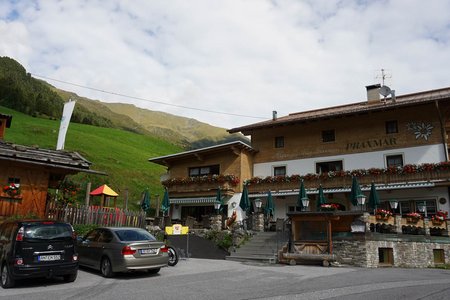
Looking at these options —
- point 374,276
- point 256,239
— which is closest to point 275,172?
point 256,239

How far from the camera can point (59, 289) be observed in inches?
378

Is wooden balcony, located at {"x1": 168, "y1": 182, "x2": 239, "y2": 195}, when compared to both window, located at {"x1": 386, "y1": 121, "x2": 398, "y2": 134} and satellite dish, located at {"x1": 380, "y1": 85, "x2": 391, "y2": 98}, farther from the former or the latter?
satellite dish, located at {"x1": 380, "y1": 85, "x2": 391, "y2": 98}

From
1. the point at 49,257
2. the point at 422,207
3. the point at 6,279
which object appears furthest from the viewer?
the point at 422,207

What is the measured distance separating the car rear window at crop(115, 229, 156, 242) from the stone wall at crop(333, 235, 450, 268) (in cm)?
878

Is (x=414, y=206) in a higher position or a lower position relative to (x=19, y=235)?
higher

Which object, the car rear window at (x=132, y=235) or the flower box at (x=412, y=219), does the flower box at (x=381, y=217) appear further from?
the car rear window at (x=132, y=235)

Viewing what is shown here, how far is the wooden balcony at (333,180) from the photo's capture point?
22.7 m

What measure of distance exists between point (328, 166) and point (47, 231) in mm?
21471

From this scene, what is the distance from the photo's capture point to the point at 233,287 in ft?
33.3

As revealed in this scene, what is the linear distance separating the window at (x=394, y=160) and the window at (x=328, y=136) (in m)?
4.07

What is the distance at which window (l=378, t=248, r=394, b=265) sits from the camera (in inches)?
699

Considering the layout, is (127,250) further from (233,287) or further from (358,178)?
(358,178)

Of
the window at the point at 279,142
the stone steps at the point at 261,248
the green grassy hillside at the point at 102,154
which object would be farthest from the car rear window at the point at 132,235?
the green grassy hillside at the point at 102,154

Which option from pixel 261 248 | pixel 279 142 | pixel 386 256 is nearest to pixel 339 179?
pixel 279 142
